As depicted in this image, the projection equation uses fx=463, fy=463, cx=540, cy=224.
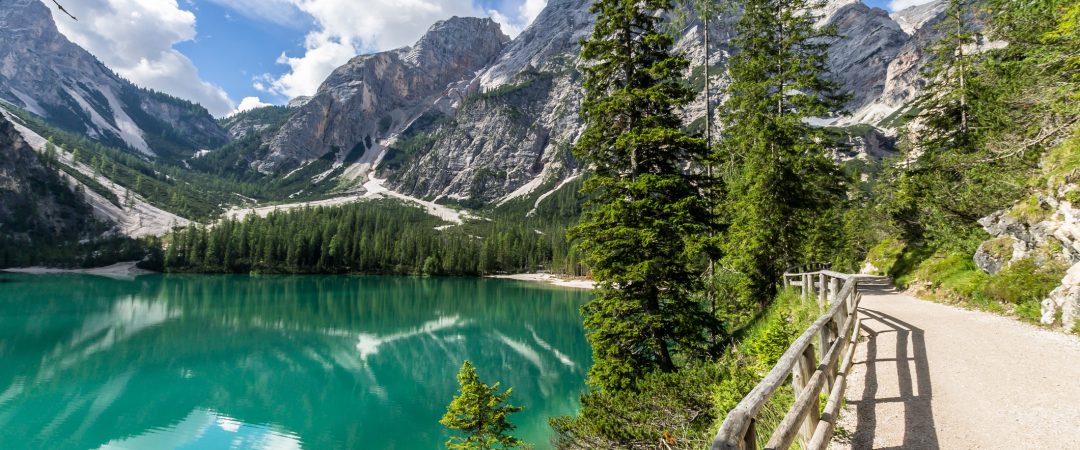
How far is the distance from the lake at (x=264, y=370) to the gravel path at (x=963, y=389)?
14390 mm

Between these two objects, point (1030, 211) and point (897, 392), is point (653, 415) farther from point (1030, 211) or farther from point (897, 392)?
point (1030, 211)

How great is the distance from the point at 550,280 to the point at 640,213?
378 ft

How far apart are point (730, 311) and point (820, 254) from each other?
1538 centimetres

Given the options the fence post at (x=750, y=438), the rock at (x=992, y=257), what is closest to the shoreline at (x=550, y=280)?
the rock at (x=992, y=257)

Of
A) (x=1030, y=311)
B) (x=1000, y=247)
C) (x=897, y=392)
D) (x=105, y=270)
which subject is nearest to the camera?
(x=897, y=392)

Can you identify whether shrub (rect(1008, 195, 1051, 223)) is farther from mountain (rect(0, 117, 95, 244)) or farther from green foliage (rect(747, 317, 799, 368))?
mountain (rect(0, 117, 95, 244))

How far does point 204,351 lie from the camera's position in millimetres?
39531

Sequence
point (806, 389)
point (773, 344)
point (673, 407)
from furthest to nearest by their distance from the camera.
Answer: point (773, 344) → point (673, 407) → point (806, 389)

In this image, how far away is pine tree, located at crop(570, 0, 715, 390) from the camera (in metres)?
14.2

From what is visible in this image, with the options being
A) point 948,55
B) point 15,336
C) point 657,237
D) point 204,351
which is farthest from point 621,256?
point 15,336

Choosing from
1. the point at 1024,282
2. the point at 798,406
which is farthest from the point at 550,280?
the point at 798,406

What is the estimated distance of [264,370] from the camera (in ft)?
112

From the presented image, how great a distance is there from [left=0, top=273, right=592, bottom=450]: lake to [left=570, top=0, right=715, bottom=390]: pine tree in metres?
8.17

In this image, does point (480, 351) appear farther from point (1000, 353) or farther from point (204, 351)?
point (1000, 353)
